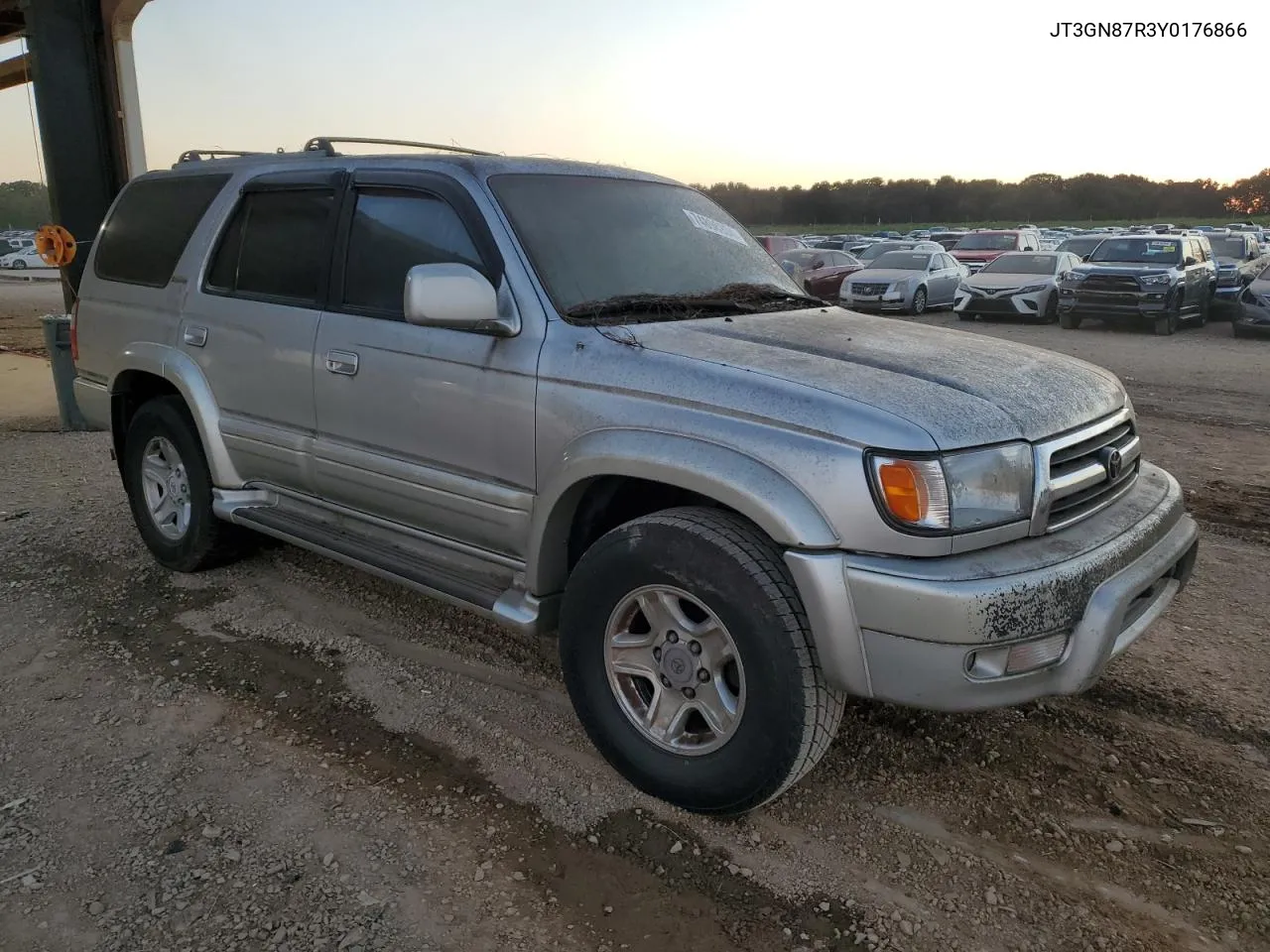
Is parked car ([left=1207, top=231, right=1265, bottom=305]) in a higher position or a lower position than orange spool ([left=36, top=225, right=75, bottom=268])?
lower

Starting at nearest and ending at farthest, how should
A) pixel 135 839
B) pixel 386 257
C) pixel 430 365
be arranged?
pixel 135 839 < pixel 430 365 < pixel 386 257

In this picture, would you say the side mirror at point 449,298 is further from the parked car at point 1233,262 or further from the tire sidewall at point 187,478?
the parked car at point 1233,262

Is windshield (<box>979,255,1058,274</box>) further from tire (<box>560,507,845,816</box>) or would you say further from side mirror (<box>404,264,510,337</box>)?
tire (<box>560,507,845,816</box>)

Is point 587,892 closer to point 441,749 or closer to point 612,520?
point 441,749

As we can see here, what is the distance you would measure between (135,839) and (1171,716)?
345 centimetres

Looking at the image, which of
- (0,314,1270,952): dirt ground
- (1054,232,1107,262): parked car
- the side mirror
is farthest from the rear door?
(1054,232,1107,262): parked car

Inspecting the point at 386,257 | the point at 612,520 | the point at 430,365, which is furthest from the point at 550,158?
the point at 612,520

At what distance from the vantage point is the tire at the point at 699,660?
97.7 inches

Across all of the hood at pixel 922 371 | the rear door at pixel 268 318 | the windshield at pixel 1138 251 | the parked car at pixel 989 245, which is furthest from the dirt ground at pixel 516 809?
the parked car at pixel 989 245

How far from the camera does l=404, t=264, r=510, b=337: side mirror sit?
2854mm

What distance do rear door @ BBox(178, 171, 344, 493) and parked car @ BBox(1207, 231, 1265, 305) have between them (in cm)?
1627

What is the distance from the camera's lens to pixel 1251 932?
92.0 inches

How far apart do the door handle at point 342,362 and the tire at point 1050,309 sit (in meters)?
16.6

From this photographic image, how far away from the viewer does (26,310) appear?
20000mm
